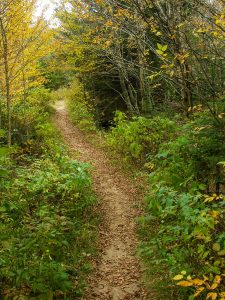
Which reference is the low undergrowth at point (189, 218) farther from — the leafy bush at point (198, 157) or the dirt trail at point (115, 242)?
the dirt trail at point (115, 242)

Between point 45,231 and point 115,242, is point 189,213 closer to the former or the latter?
point 45,231

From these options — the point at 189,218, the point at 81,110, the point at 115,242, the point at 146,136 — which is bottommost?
the point at 115,242

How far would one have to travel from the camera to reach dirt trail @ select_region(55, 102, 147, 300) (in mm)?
4664

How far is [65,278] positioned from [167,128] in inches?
257

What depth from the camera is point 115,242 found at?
608 cm

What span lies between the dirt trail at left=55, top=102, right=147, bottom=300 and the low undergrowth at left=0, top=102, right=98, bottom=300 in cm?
27

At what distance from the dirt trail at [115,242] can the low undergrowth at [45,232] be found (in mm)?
270

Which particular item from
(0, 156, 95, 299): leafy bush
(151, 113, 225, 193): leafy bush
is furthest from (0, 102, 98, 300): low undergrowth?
(151, 113, 225, 193): leafy bush

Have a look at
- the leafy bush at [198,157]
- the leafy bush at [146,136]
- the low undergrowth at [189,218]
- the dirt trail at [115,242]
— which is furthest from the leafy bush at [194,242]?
the leafy bush at [146,136]

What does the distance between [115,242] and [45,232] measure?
1899 millimetres

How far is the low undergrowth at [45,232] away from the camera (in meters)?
3.90

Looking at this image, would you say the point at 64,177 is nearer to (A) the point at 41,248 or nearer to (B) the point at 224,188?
(A) the point at 41,248

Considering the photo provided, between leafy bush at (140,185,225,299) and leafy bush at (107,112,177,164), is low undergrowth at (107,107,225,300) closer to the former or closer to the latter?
leafy bush at (140,185,225,299)

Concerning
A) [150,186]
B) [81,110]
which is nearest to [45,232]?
[150,186]
